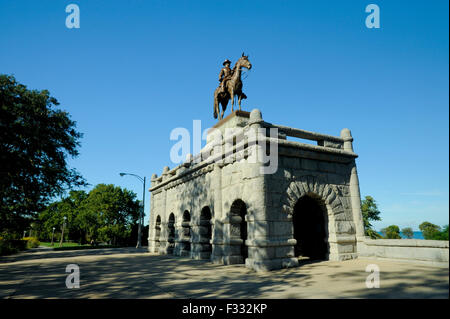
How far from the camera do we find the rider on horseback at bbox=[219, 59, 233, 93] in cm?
1419

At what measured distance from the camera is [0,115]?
15.8 meters

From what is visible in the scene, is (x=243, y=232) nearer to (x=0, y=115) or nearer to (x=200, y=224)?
(x=200, y=224)

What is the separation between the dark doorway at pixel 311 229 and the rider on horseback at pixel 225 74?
6861 millimetres

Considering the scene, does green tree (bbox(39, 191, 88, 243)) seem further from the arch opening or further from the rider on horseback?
the rider on horseback

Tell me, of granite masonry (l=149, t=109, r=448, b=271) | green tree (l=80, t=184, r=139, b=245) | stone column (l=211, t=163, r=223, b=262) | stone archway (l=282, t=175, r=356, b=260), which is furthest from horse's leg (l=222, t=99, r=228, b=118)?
green tree (l=80, t=184, r=139, b=245)

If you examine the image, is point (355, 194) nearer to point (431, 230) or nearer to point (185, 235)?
point (431, 230)

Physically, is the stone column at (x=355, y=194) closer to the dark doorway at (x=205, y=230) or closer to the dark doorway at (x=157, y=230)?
the dark doorway at (x=205, y=230)

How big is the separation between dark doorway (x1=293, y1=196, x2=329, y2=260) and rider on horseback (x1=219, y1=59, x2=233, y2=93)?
22.5ft

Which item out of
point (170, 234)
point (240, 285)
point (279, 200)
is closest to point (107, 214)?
point (170, 234)

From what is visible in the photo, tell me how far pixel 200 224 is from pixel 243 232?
2013 mm

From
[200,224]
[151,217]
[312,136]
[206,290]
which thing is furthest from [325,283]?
[151,217]

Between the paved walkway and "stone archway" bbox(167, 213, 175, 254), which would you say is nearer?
the paved walkway

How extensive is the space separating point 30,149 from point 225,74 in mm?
13294

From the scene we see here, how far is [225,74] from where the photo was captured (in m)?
14.4
